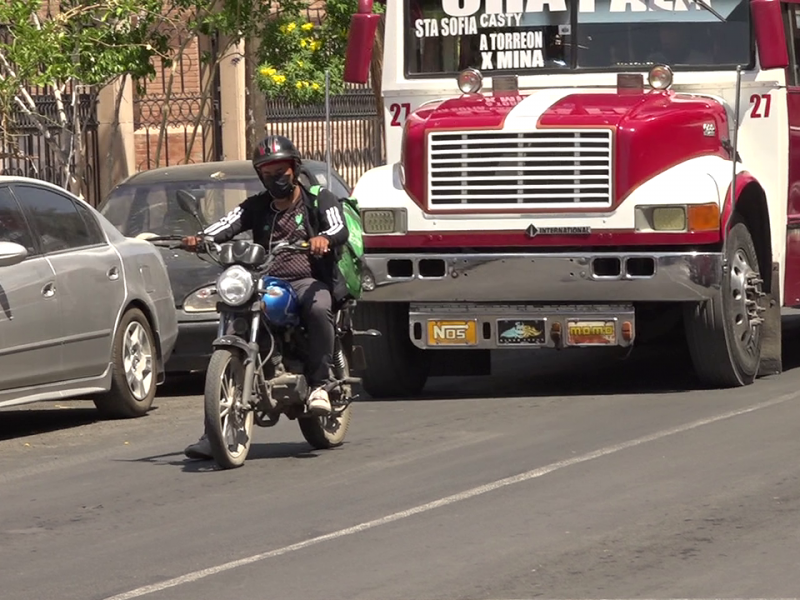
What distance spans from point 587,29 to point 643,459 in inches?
169

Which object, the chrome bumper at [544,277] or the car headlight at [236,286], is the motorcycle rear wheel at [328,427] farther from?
the chrome bumper at [544,277]

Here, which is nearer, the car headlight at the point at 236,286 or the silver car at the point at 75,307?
the car headlight at the point at 236,286

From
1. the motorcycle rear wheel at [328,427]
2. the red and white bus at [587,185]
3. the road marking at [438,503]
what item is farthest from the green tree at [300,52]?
the motorcycle rear wheel at [328,427]

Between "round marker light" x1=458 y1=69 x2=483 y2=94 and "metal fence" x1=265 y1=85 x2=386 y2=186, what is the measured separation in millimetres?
11783

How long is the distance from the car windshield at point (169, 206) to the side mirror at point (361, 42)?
1.34 meters

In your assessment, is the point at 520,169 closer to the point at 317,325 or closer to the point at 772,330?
the point at 772,330

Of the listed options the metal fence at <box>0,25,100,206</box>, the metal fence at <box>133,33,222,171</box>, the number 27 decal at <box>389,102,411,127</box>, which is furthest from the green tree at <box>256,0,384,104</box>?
the number 27 decal at <box>389,102,411,127</box>

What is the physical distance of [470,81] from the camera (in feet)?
43.1

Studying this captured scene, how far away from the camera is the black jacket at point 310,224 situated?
9.87 meters

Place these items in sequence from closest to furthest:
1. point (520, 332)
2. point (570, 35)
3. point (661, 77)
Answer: point (520, 332)
point (661, 77)
point (570, 35)

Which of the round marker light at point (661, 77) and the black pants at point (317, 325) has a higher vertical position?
the round marker light at point (661, 77)

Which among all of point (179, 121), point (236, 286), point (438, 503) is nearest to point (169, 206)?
point (236, 286)

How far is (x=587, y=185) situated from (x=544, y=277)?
623 millimetres

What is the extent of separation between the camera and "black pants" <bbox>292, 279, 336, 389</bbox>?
9797 mm
